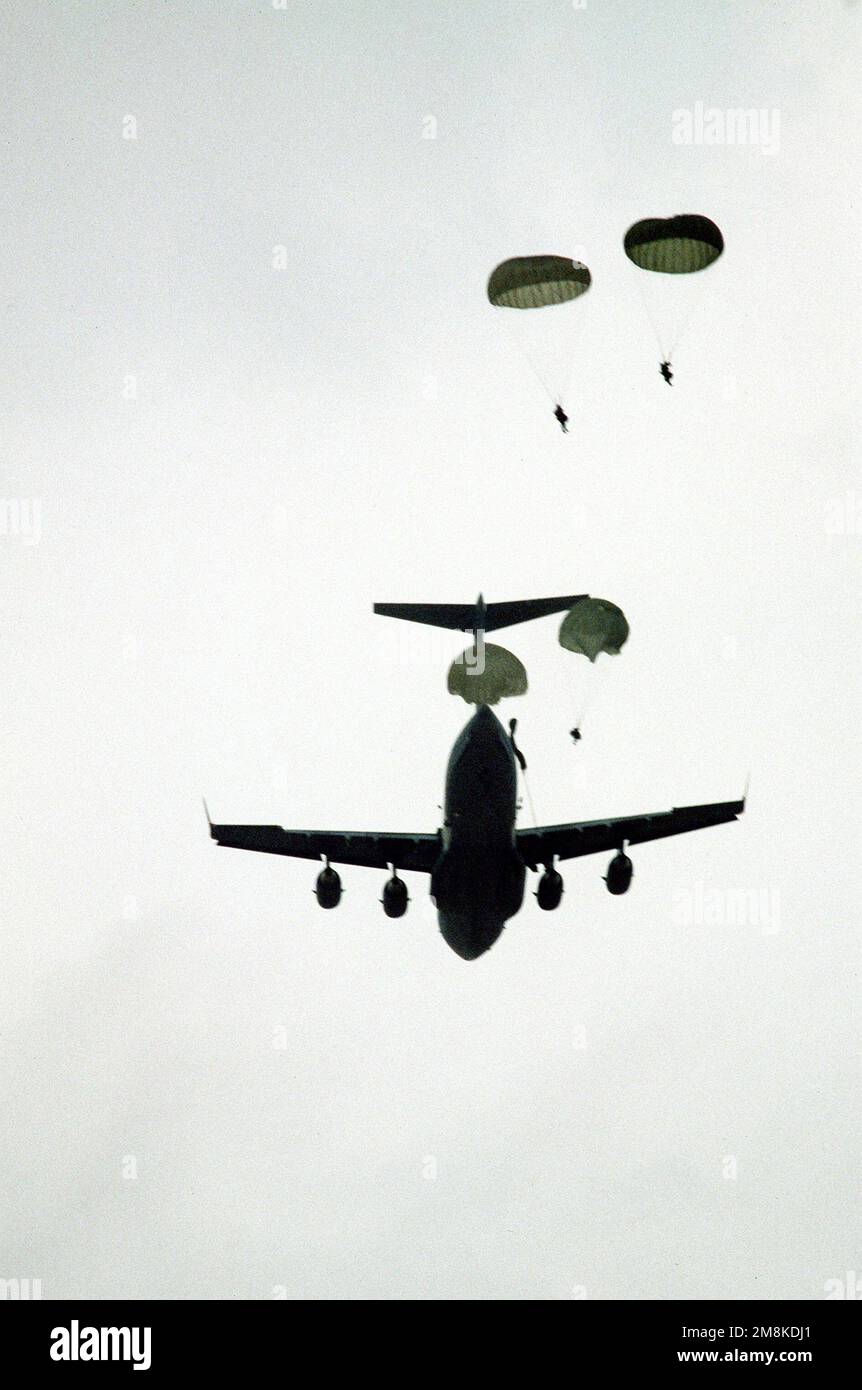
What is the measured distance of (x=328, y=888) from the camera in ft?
170

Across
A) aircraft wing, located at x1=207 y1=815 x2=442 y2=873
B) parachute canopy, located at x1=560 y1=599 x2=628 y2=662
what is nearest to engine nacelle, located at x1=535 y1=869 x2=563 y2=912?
aircraft wing, located at x1=207 y1=815 x2=442 y2=873

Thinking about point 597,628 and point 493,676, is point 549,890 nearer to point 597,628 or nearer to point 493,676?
point 493,676

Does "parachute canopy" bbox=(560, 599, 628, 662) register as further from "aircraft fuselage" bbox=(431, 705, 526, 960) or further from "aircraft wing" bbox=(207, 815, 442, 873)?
"aircraft fuselage" bbox=(431, 705, 526, 960)

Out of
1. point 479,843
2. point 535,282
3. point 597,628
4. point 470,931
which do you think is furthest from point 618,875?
point 535,282

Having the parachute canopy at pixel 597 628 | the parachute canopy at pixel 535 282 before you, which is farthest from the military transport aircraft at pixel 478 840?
the parachute canopy at pixel 535 282

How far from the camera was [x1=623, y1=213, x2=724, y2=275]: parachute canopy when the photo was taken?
166 feet

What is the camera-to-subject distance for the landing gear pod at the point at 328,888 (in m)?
51.8

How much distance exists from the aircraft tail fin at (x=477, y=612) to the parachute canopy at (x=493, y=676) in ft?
14.6

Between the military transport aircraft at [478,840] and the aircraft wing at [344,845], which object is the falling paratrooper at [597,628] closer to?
the military transport aircraft at [478,840]

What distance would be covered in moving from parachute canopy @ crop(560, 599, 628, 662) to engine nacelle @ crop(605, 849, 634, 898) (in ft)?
23.0
